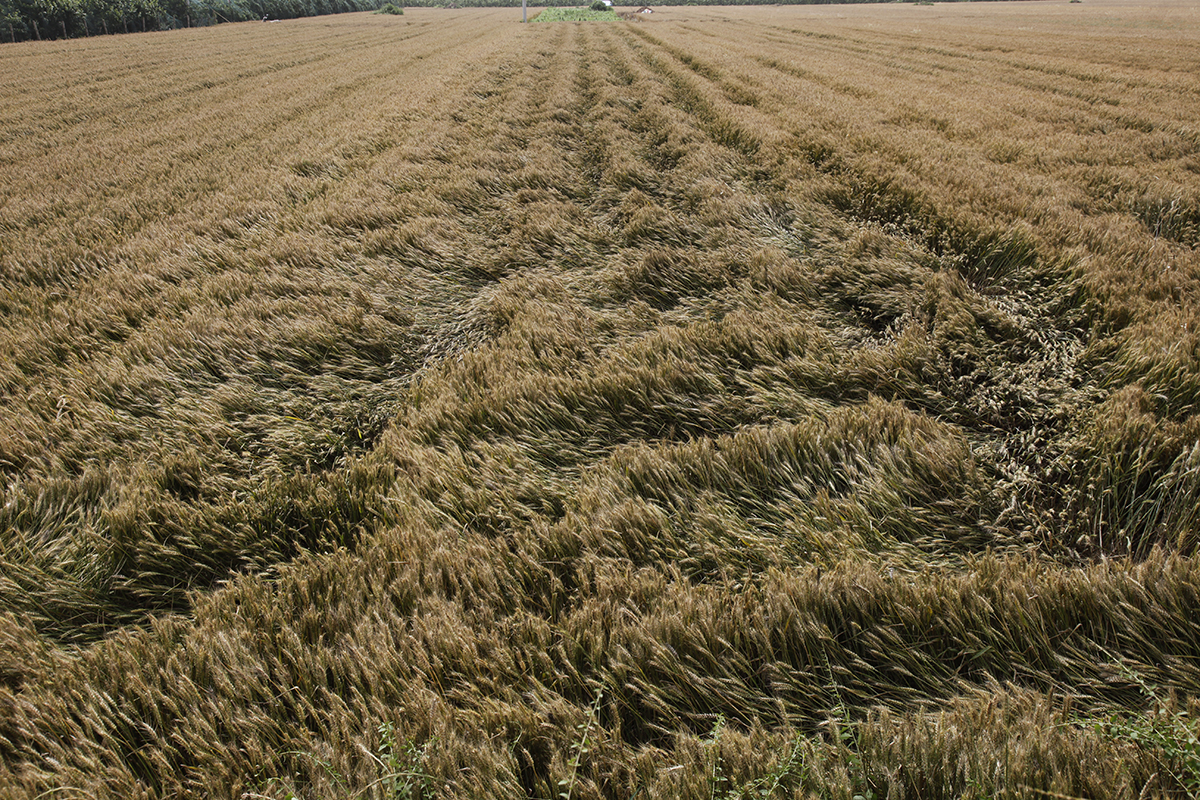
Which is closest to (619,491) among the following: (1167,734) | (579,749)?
(579,749)

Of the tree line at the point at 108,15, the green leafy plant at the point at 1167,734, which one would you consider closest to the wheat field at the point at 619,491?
the green leafy plant at the point at 1167,734

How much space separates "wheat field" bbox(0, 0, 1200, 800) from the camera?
0.99m

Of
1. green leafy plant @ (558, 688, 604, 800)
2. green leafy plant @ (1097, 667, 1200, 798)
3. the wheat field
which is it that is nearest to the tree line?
the wheat field

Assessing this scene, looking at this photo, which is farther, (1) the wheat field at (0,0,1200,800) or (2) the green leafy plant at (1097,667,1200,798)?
(1) the wheat field at (0,0,1200,800)

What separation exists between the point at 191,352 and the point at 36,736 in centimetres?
173

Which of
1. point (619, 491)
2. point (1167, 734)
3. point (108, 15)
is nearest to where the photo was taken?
point (1167, 734)

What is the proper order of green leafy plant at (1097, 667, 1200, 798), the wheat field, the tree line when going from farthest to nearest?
the tree line, the wheat field, green leafy plant at (1097, 667, 1200, 798)

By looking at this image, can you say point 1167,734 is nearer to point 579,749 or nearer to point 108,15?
point 579,749

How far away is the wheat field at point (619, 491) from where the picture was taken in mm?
990

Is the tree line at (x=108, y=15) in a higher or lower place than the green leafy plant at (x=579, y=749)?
higher

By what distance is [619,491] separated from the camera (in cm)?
159

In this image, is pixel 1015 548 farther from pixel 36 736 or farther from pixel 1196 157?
pixel 1196 157

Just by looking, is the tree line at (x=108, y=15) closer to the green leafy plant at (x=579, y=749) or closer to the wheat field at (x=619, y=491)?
the wheat field at (x=619, y=491)

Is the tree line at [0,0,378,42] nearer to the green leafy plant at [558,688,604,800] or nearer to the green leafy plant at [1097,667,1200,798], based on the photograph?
the green leafy plant at [558,688,604,800]
